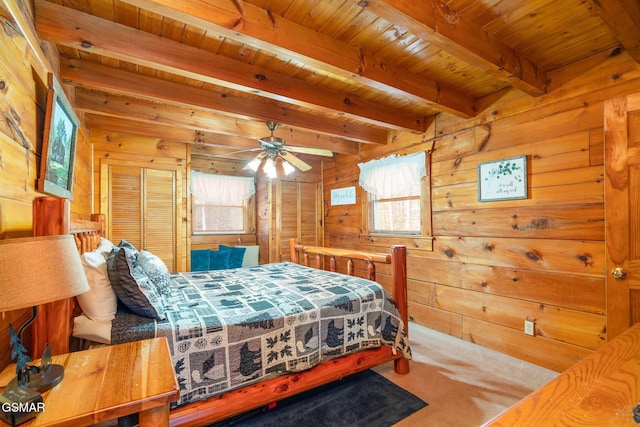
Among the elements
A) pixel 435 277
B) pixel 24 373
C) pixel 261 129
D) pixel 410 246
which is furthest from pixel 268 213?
pixel 24 373

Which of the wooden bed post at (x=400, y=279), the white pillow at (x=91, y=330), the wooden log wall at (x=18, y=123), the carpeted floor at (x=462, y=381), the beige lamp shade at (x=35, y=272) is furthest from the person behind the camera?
the wooden bed post at (x=400, y=279)

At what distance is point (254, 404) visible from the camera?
1729 mm

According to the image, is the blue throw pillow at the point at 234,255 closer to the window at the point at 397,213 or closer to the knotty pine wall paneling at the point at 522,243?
the window at the point at 397,213

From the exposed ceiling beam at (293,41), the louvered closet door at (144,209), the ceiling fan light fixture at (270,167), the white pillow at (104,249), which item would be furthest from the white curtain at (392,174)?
the white pillow at (104,249)

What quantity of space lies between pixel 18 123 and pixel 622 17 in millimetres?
3066

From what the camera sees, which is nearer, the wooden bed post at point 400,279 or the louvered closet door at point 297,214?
the wooden bed post at point 400,279

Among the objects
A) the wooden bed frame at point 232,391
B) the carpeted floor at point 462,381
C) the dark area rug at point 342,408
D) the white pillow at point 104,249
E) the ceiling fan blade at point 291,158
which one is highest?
the ceiling fan blade at point 291,158

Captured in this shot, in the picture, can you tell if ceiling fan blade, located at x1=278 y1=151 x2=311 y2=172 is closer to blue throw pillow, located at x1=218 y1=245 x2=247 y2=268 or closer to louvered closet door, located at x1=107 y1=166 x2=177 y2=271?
louvered closet door, located at x1=107 y1=166 x2=177 y2=271

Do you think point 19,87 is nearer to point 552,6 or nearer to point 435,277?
point 552,6

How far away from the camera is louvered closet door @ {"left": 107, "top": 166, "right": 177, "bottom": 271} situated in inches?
136

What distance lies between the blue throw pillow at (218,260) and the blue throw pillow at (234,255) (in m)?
0.08

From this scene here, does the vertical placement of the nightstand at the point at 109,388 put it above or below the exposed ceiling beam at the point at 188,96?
below

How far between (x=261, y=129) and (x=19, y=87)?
2.33 m

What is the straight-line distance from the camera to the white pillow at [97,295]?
150 centimetres
